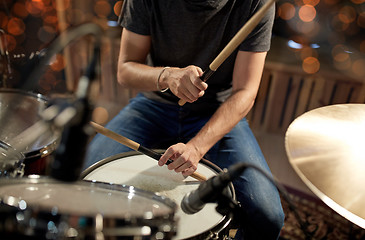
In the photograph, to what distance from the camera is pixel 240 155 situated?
1.00 m

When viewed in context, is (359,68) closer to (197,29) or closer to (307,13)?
(307,13)

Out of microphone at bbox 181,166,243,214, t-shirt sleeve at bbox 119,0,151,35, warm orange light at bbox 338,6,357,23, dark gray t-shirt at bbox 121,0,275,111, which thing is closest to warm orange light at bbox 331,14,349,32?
warm orange light at bbox 338,6,357,23

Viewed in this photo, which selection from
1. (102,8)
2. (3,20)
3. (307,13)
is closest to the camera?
(307,13)

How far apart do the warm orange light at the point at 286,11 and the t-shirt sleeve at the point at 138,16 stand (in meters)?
1.12

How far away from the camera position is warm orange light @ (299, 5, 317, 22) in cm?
185

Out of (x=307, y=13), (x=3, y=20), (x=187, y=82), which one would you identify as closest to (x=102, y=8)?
(x=3, y=20)

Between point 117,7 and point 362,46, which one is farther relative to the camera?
point 117,7

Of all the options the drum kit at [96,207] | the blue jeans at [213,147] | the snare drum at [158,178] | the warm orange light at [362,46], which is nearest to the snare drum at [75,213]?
the drum kit at [96,207]

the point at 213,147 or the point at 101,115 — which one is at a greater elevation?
the point at 213,147

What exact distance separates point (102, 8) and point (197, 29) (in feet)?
4.18

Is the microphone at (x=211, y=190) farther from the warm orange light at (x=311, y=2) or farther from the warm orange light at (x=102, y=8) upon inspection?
the warm orange light at (x=102, y=8)

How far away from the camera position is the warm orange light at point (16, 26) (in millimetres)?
2016

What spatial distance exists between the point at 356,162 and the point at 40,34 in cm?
207

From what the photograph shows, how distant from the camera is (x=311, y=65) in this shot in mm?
1865
